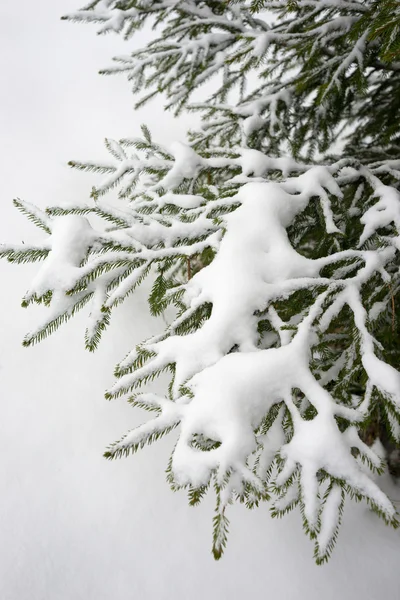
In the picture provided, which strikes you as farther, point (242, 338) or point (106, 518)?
point (106, 518)

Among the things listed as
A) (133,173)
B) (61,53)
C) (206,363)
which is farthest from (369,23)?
(61,53)

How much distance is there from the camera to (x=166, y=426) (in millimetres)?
1275

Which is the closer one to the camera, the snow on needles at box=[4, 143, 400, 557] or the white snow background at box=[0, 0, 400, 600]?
the snow on needles at box=[4, 143, 400, 557]

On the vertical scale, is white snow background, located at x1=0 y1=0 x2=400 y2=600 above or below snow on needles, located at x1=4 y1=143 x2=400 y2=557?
below

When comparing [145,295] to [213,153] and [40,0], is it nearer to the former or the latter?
[213,153]

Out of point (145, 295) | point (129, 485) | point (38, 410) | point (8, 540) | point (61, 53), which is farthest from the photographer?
point (61, 53)

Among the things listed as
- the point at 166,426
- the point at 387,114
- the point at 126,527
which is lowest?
the point at 126,527

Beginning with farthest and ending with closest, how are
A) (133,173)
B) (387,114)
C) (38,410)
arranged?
1. (387,114)
2. (38,410)
3. (133,173)

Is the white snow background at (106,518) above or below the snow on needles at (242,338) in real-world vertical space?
below

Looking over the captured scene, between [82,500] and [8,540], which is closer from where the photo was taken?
[8,540]

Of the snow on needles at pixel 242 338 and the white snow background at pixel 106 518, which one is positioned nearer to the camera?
the snow on needles at pixel 242 338

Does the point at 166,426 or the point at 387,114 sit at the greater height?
the point at 166,426

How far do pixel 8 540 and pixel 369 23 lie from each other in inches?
140

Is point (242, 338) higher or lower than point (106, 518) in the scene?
higher
